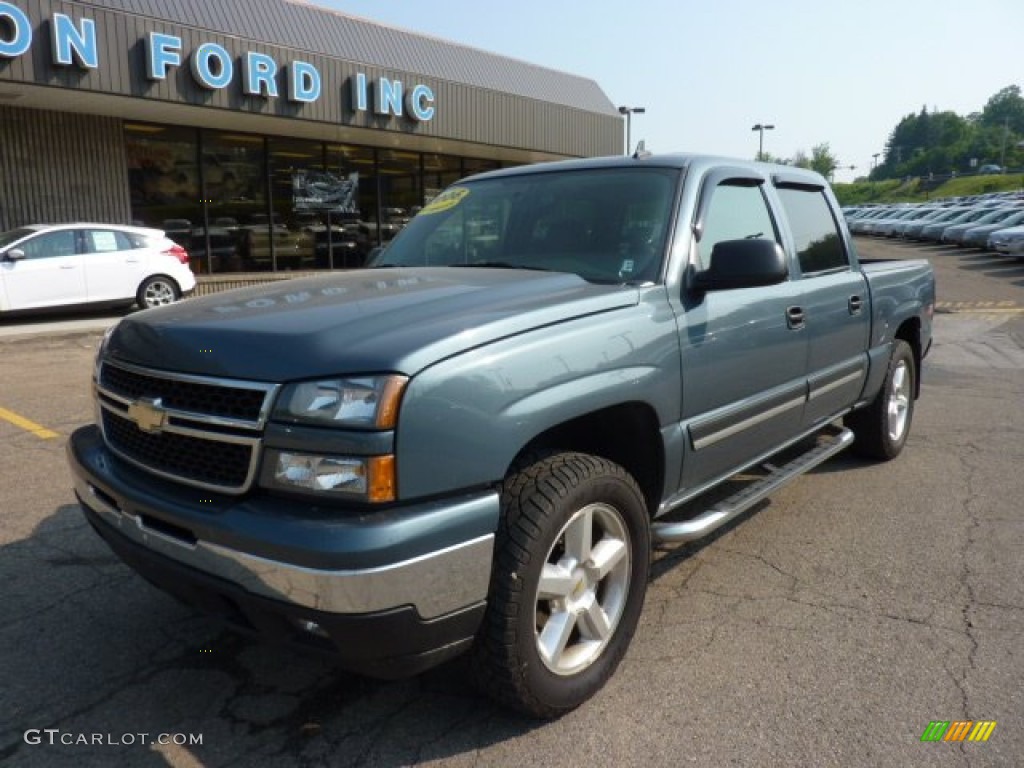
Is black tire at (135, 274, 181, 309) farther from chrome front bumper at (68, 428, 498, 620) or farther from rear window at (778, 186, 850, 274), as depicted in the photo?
chrome front bumper at (68, 428, 498, 620)

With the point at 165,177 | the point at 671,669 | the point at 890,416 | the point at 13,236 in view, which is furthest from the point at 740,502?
the point at 165,177

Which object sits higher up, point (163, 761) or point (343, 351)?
point (343, 351)

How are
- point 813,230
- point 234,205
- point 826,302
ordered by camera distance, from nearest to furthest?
1. point 826,302
2. point 813,230
3. point 234,205

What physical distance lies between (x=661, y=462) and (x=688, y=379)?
1.09ft

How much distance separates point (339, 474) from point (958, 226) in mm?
37035

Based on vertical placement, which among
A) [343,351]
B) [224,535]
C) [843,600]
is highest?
[343,351]

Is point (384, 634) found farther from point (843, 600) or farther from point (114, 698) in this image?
point (843, 600)

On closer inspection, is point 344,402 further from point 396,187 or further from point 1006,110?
point 1006,110

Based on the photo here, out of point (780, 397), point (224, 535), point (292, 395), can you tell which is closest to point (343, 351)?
point (292, 395)

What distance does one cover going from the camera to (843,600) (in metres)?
3.50

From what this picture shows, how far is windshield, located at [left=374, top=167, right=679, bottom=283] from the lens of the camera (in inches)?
129

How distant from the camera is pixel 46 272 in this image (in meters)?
12.4

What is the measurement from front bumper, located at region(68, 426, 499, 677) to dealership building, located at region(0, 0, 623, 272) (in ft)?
40.7

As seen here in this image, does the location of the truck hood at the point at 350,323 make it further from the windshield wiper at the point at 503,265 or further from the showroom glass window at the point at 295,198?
the showroom glass window at the point at 295,198
